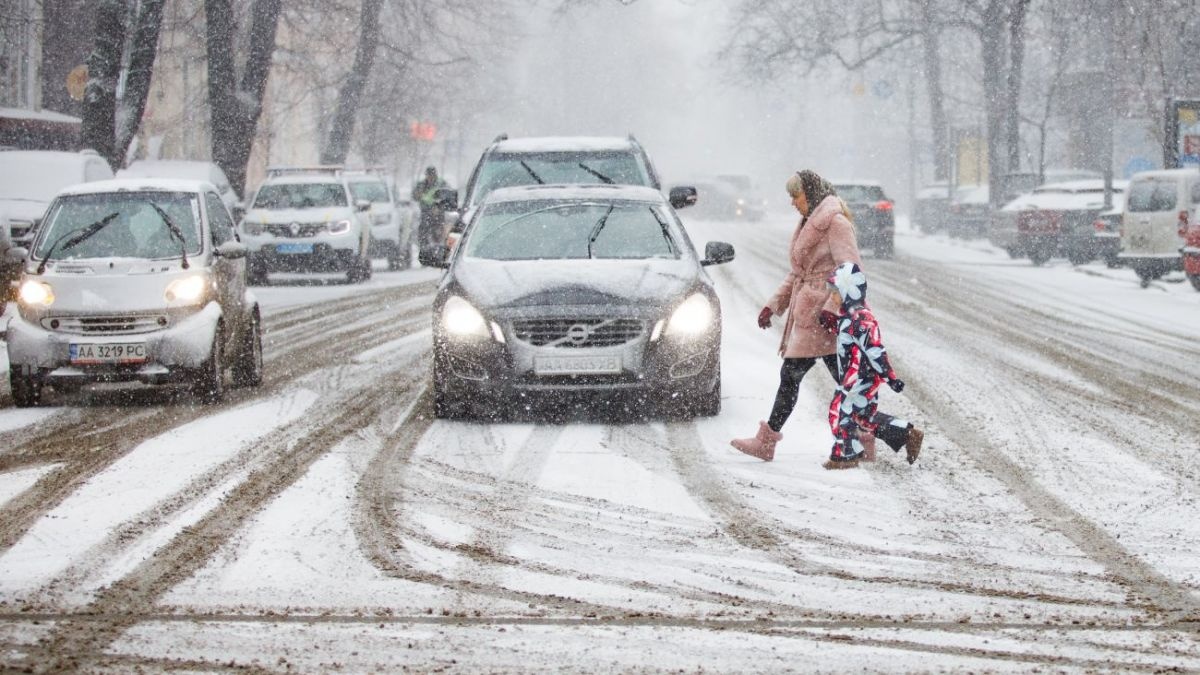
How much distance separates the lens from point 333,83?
4153 centimetres

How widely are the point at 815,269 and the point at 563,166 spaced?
768cm

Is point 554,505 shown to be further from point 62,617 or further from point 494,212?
point 494,212

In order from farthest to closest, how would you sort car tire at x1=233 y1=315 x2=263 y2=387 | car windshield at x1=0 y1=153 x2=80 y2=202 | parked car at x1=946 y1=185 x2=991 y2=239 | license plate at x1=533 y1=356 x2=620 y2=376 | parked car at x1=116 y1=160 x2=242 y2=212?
parked car at x1=946 y1=185 x2=991 y2=239 → parked car at x1=116 y1=160 x2=242 y2=212 → car windshield at x1=0 y1=153 x2=80 y2=202 → car tire at x1=233 y1=315 x2=263 y2=387 → license plate at x1=533 y1=356 x2=620 y2=376

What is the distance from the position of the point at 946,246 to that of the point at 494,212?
113 feet

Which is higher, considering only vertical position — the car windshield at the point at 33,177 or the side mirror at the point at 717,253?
the car windshield at the point at 33,177

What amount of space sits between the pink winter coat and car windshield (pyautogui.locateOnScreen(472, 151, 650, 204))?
23.7 feet

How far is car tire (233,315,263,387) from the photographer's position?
13500 millimetres

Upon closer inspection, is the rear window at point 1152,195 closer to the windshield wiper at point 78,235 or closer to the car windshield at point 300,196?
the car windshield at point 300,196

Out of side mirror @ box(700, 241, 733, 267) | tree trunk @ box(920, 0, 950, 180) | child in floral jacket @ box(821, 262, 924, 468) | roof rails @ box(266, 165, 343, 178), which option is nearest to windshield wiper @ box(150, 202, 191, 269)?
side mirror @ box(700, 241, 733, 267)

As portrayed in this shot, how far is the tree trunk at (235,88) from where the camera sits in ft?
101

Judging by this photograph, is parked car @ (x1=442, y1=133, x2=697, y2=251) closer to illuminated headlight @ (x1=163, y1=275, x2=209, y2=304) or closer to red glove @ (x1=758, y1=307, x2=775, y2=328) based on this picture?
illuminated headlight @ (x1=163, y1=275, x2=209, y2=304)

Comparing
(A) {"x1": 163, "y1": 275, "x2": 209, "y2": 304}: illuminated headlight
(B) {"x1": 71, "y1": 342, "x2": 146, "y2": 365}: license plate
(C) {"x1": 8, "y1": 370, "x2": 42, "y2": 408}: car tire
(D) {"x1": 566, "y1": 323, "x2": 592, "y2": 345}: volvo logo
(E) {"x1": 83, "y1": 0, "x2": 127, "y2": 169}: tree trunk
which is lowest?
(C) {"x1": 8, "y1": 370, "x2": 42, "y2": 408}: car tire

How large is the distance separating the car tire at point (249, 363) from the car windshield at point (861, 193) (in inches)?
985

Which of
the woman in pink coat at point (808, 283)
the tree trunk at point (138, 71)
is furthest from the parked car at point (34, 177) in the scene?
the woman in pink coat at point (808, 283)
